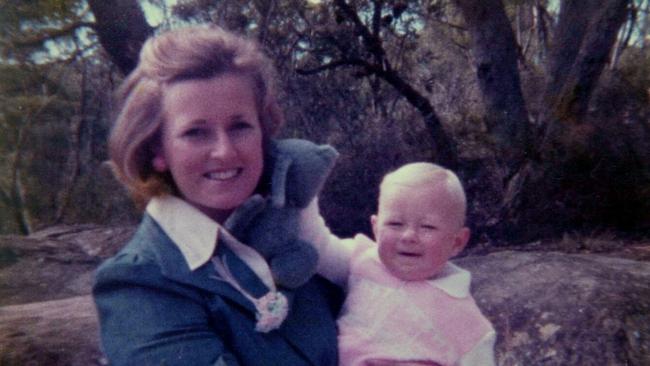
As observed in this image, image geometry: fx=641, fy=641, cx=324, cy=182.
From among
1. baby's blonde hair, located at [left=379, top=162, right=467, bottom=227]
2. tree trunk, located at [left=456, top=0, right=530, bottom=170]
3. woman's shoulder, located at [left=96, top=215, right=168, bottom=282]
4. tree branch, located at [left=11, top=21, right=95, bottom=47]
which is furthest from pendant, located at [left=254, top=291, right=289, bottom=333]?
tree branch, located at [left=11, top=21, right=95, bottom=47]

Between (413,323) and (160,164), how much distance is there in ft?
3.13

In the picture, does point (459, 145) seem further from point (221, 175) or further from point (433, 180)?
point (221, 175)

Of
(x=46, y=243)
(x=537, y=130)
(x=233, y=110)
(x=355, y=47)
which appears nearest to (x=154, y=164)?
(x=233, y=110)

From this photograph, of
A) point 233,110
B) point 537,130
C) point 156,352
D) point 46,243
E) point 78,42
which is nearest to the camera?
point 156,352

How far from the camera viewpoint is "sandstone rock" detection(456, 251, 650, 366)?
310 centimetres

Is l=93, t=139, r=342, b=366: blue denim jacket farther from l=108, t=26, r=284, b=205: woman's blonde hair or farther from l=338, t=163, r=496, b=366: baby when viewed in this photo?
l=338, t=163, r=496, b=366: baby

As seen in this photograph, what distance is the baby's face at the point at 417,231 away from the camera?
216 centimetres

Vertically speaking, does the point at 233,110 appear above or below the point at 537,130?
above

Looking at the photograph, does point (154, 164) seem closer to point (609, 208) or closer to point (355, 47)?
point (609, 208)

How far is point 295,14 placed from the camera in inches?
370

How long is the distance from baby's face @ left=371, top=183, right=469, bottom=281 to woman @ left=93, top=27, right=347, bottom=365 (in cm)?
39

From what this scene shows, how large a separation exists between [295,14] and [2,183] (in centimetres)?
719

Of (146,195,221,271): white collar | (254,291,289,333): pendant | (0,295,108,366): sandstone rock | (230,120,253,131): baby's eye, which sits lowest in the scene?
(0,295,108,366): sandstone rock

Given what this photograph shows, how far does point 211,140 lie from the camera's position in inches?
68.4
